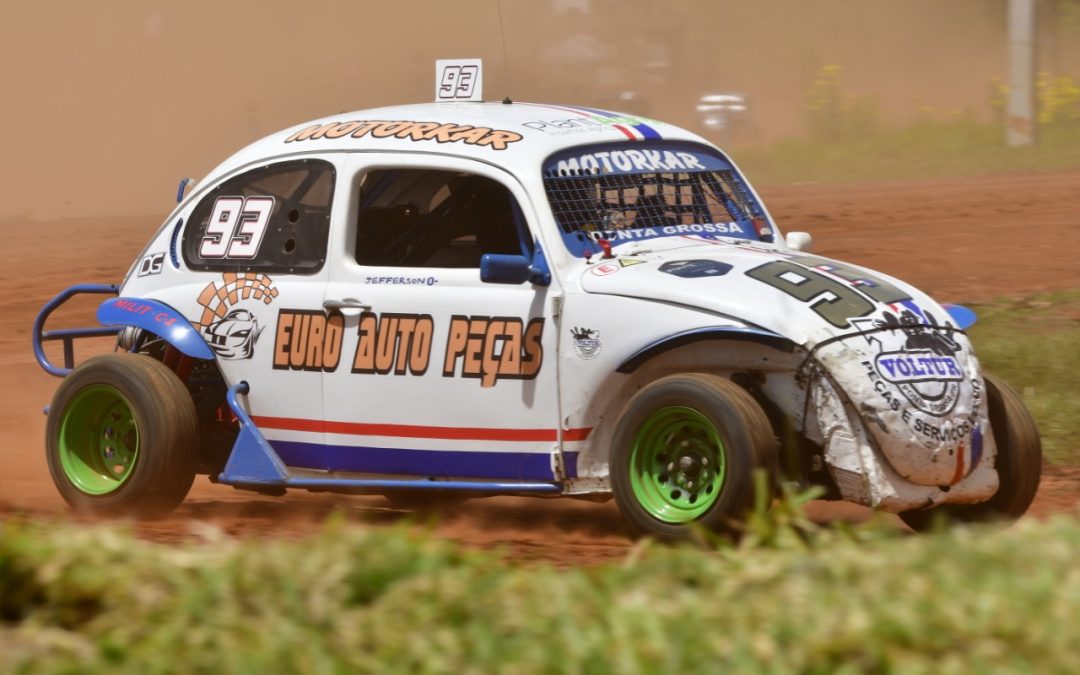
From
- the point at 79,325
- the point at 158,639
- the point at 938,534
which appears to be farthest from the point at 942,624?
the point at 79,325

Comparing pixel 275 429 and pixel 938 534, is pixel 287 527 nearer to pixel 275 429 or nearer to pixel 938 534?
pixel 275 429

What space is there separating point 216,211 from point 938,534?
4.44 m

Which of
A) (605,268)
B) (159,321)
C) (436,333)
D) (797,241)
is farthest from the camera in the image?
(797,241)

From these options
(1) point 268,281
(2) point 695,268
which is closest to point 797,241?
(2) point 695,268

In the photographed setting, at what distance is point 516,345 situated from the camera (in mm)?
6750

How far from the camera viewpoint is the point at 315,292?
23.8 ft

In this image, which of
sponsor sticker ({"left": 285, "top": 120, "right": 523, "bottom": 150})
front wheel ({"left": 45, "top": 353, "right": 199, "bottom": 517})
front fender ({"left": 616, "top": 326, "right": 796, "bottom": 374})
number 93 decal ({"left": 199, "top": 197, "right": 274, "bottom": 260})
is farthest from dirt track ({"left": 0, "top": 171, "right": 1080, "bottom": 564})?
sponsor sticker ({"left": 285, "top": 120, "right": 523, "bottom": 150})

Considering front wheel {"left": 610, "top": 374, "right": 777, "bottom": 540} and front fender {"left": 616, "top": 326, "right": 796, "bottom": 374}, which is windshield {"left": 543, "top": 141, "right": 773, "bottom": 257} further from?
front wheel {"left": 610, "top": 374, "right": 777, "bottom": 540}

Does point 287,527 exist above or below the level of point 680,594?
below

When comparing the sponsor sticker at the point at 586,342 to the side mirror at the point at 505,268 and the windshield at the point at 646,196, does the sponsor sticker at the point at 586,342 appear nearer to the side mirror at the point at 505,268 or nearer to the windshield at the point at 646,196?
the side mirror at the point at 505,268

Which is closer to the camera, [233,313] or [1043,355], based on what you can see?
[233,313]

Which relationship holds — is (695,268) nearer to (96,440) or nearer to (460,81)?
(460,81)

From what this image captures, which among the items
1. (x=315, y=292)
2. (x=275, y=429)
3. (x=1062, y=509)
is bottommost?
(x=1062, y=509)

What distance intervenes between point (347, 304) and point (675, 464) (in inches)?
63.8
